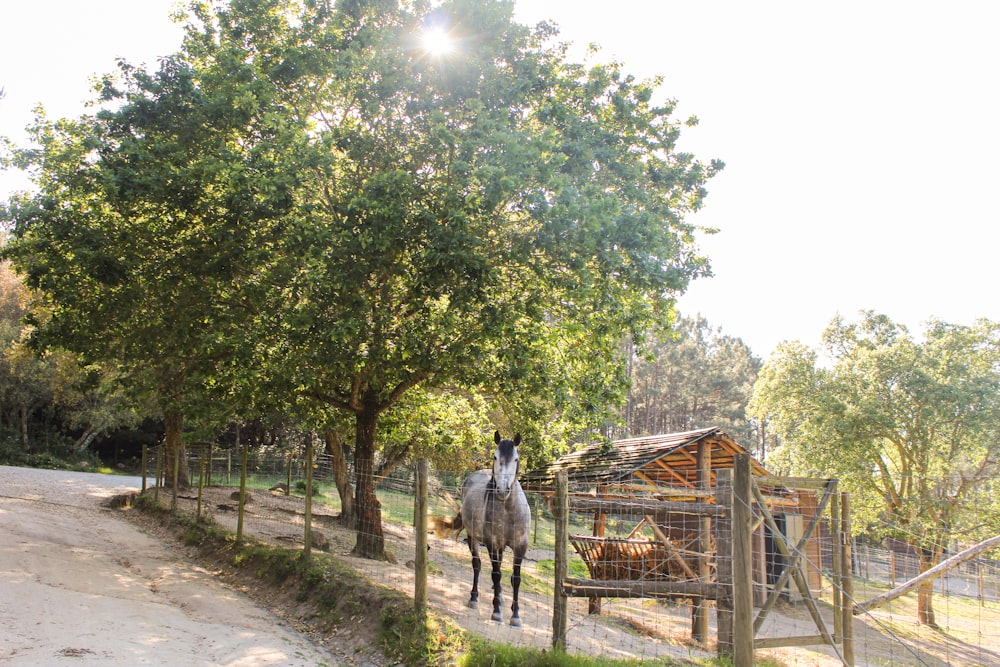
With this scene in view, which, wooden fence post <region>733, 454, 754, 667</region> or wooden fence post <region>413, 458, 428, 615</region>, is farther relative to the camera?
wooden fence post <region>413, 458, 428, 615</region>

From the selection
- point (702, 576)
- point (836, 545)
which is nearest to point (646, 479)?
point (702, 576)

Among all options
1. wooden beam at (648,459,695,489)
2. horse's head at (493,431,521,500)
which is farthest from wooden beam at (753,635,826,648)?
wooden beam at (648,459,695,489)

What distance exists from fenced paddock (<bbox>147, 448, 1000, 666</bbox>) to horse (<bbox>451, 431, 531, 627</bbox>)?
547mm

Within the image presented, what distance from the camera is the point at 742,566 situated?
6.53 metres

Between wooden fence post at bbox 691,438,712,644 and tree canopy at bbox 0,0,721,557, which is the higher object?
tree canopy at bbox 0,0,721,557

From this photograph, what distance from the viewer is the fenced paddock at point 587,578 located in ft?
31.2

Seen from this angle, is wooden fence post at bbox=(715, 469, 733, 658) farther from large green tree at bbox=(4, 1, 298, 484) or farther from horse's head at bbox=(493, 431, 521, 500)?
large green tree at bbox=(4, 1, 298, 484)

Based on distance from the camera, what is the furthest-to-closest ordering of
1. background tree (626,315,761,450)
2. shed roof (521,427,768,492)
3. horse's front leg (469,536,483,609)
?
1. background tree (626,315,761,450)
2. shed roof (521,427,768,492)
3. horse's front leg (469,536,483,609)

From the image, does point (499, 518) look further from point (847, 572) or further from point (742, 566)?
point (847, 572)

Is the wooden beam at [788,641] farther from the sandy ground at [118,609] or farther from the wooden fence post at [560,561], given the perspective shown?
the sandy ground at [118,609]

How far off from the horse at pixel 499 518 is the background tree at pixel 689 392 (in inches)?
1806

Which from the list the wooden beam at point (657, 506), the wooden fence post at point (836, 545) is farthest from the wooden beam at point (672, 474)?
the wooden beam at point (657, 506)

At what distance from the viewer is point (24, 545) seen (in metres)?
12.4

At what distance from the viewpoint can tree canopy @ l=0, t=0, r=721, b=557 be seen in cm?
1110
